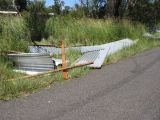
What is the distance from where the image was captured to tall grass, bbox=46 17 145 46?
20.1 meters

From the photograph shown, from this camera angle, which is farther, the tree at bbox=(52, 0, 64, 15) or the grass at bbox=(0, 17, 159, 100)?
the tree at bbox=(52, 0, 64, 15)

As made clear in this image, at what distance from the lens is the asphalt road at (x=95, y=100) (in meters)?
7.47

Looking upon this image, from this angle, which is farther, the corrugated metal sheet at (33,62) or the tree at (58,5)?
the tree at (58,5)

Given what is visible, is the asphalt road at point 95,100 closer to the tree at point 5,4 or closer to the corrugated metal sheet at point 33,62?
the corrugated metal sheet at point 33,62

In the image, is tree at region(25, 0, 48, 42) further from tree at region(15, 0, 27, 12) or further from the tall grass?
tree at region(15, 0, 27, 12)

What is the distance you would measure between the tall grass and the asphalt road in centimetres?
799

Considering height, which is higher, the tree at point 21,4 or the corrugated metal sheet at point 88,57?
the tree at point 21,4

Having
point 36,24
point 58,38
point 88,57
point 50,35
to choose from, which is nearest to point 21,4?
point 50,35

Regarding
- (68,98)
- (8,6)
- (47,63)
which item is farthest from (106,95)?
(8,6)

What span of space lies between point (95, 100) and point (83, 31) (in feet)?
40.9

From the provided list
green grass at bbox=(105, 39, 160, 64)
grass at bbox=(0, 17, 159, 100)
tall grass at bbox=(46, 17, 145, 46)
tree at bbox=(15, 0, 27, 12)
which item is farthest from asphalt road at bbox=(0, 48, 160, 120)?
tree at bbox=(15, 0, 27, 12)

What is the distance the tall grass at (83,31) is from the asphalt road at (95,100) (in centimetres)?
799

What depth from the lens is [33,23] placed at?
64.1 ft

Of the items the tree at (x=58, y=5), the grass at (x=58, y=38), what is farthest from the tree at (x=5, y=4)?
the grass at (x=58, y=38)
